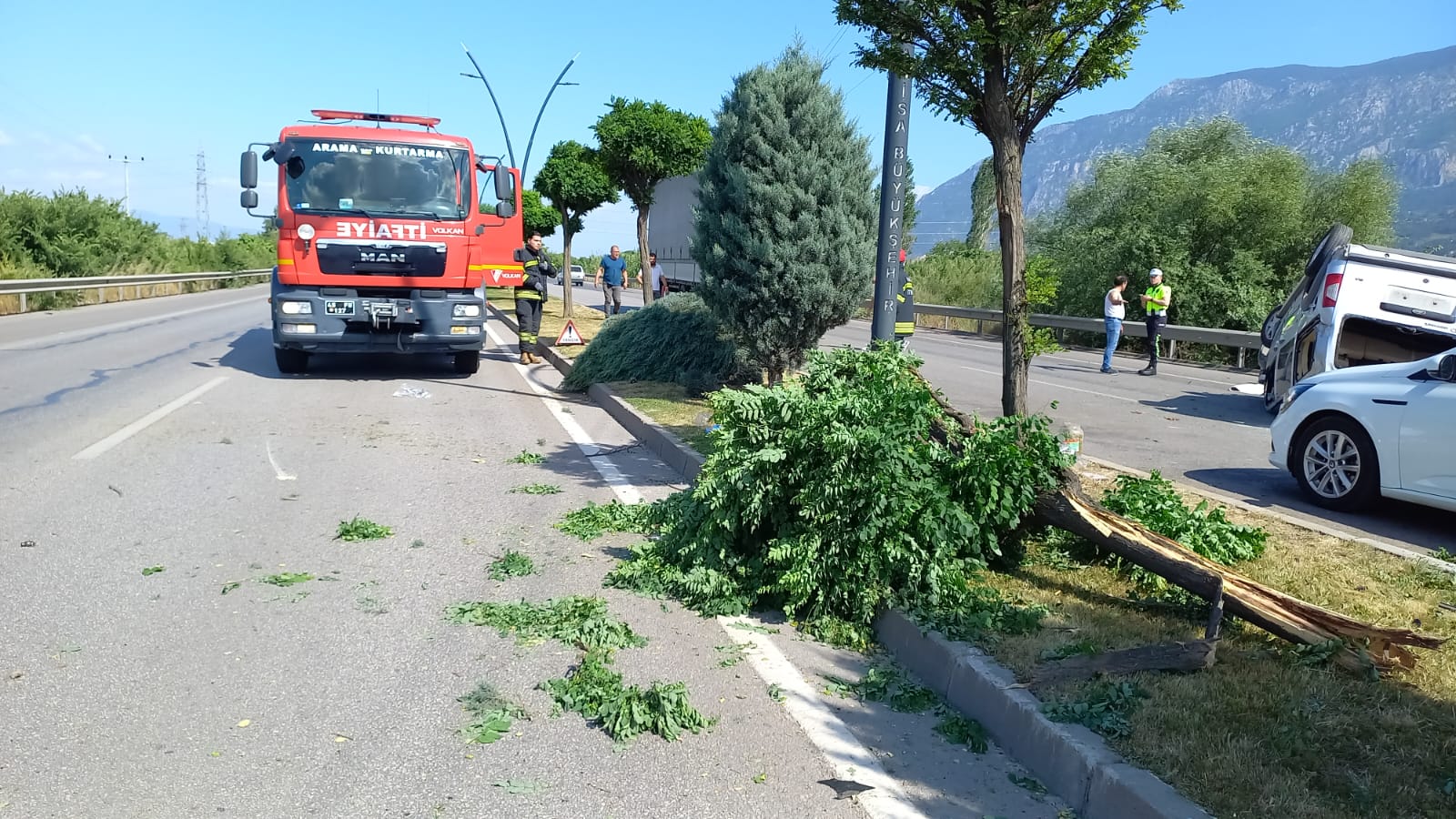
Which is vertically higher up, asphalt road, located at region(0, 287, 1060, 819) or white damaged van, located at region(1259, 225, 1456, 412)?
white damaged van, located at region(1259, 225, 1456, 412)

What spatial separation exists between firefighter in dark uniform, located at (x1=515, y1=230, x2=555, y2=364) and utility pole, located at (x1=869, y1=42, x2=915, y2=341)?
28.4 ft

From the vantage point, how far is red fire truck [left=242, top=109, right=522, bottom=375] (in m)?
12.5

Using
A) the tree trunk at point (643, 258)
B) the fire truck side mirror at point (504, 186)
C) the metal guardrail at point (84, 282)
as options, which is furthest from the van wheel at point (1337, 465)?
the metal guardrail at point (84, 282)

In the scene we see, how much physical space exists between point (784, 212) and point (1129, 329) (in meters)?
15.1

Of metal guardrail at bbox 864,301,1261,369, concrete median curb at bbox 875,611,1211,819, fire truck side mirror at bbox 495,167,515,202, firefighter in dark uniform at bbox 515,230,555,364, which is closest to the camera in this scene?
concrete median curb at bbox 875,611,1211,819

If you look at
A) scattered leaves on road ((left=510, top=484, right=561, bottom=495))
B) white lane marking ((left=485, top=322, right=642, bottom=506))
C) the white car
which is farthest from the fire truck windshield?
the white car

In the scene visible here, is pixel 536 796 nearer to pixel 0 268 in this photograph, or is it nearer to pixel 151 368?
pixel 151 368

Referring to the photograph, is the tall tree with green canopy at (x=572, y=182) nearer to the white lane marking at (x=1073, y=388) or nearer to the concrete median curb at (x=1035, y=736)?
the white lane marking at (x=1073, y=388)

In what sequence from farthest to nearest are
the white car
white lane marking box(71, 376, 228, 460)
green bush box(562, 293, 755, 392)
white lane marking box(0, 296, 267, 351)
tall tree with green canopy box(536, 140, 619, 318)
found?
tall tree with green canopy box(536, 140, 619, 318)
white lane marking box(0, 296, 267, 351)
green bush box(562, 293, 755, 392)
white lane marking box(71, 376, 228, 460)
the white car

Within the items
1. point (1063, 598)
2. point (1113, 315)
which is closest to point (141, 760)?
point (1063, 598)

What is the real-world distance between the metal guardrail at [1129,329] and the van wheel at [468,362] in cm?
577

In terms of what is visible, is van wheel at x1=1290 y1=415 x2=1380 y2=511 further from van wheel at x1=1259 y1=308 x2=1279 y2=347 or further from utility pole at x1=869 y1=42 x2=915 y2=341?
van wheel at x1=1259 y1=308 x2=1279 y2=347

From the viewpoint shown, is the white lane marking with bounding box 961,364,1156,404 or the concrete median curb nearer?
the concrete median curb

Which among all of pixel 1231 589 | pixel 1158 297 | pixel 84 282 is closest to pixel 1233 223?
pixel 1158 297
